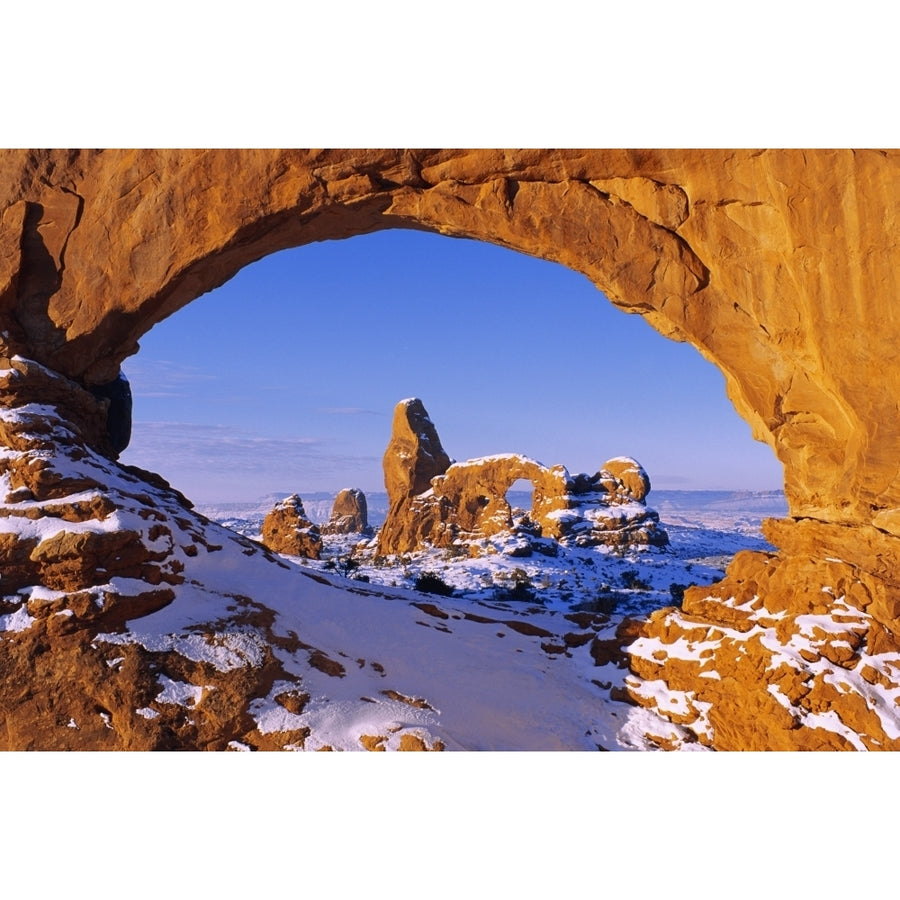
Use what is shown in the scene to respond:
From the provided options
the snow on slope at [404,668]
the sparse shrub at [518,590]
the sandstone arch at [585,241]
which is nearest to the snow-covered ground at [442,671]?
the snow on slope at [404,668]

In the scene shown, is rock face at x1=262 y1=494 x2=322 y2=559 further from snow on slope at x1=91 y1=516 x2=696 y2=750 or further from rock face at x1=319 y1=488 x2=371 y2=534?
rock face at x1=319 y1=488 x2=371 y2=534

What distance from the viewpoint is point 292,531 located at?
137ft

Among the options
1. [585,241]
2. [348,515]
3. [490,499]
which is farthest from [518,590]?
[348,515]

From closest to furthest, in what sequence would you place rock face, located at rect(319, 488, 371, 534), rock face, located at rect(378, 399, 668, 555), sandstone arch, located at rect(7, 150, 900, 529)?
sandstone arch, located at rect(7, 150, 900, 529) → rock face, located at rect(378, 399, 668, 555) → rock face, located at rect(319, 488, 371, 534)

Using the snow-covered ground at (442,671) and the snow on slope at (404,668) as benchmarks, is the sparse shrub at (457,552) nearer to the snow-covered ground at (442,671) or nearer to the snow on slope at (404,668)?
the snow-covered ground at (442,671)

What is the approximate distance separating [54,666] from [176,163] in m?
9.13

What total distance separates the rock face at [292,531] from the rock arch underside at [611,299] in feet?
90.1

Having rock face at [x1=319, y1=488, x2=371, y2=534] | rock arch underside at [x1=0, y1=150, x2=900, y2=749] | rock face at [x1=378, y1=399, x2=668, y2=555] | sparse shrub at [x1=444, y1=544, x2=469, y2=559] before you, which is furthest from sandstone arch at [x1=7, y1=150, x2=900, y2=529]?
rock face at [x1=319, y1=488, x2=371, y2=534]

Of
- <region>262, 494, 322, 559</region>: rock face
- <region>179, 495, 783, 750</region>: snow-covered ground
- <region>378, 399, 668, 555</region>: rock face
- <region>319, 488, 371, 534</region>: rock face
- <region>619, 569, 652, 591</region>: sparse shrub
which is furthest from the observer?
<region>319, 488, 371, 534</region>: rock face

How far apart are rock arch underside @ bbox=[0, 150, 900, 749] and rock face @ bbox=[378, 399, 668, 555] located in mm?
34853

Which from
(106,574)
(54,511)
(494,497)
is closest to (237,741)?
(106,574)

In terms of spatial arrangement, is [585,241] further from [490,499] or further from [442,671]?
[490,499]

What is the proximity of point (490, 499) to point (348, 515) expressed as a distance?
95.6 ft

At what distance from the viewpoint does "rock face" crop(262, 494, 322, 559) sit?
40844 mm
